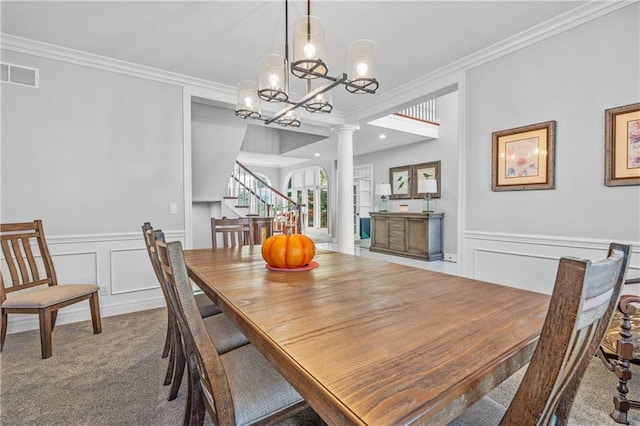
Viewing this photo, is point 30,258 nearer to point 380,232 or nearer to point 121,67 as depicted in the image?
point 121,67

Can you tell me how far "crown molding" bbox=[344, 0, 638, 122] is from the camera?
2.25 m

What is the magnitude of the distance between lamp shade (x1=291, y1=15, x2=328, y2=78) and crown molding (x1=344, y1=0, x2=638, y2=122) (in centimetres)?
200

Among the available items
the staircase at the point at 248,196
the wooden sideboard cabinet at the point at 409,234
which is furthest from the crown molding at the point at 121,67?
the wooden sideboard cabinet at the point at 409,234

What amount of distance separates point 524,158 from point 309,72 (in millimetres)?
2119

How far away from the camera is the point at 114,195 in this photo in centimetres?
310

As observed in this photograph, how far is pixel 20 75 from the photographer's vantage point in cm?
270

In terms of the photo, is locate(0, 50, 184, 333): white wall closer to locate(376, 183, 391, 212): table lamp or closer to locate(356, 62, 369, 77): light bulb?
locate(356, 62, 369, 77): light bulb

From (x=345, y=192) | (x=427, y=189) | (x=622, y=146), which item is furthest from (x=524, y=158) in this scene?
(x=427, y=189)

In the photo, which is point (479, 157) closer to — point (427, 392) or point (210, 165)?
point (427, 392)

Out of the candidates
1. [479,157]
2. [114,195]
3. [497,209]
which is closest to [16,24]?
[114,195]

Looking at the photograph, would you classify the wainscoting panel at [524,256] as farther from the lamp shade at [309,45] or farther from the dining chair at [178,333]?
the dining chair at [178,333]

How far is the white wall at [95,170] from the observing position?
2.72 meters

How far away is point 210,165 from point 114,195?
202 centimetres

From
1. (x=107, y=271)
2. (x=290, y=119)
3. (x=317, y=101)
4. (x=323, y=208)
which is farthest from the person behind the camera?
(x=323, y=208)
